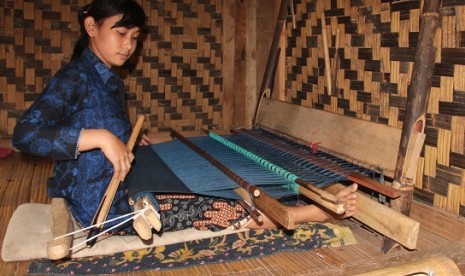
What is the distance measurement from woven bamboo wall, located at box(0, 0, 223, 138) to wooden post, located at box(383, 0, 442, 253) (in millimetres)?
1717

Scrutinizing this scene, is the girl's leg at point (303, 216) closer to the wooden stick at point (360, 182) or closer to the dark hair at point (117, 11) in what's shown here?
the wooden stick at point (360, 182)

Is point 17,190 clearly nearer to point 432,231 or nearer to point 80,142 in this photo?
point 80,142

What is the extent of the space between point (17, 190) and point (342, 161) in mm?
1596

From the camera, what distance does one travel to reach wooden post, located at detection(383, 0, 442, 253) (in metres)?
1.52

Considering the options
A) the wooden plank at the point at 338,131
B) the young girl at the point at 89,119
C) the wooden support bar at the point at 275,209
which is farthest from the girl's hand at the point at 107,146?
the wooden plank at the point at 338,131

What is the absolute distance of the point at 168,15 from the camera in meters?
2.90

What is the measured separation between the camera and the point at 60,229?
136cm

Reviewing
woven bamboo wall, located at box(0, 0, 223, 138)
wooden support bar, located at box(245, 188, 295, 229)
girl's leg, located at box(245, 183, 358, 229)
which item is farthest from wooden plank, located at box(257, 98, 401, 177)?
woven bamboo wall, located at box(0, 0, 223, 138)

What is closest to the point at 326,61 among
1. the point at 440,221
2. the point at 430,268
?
the point at 440,221

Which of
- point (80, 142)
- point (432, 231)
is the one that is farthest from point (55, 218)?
point (432, 231)

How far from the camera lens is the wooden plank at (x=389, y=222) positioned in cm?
130

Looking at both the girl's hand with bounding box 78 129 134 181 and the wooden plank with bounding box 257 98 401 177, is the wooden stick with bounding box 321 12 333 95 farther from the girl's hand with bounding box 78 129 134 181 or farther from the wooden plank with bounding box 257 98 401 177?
the girl's hand with bounding box 78 129 134 181

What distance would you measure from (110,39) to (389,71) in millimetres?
1159

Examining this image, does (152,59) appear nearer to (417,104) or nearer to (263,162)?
(263,162)
